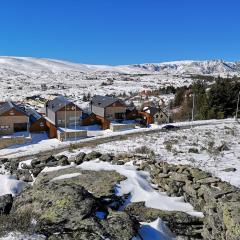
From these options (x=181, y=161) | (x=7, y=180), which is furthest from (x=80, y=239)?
(x=181, y=161)

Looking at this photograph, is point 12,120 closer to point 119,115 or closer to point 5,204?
point 119,115

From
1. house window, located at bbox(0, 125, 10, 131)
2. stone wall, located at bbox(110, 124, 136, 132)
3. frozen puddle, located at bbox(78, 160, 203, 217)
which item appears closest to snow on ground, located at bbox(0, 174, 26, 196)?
frozen puddle, located at bbox(78, 160, 203, 217)

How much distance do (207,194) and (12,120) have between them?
174ft

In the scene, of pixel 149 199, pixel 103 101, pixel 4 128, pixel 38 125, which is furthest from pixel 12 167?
pixel 103 101

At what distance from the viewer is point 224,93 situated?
2901 inches

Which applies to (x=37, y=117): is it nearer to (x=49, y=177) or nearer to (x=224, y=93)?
(x=224, y=93)

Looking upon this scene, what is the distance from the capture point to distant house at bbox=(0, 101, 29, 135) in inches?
2463

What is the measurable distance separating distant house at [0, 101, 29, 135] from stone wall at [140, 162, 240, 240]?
44.2 m

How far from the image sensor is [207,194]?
15938mm

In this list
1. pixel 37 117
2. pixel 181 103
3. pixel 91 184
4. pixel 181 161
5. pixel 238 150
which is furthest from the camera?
pixel 181 103

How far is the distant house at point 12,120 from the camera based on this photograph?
205ft

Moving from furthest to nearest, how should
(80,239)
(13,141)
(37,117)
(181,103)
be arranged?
1. (181,103)
2. (37,117)
3. (13,141)
4. (80,239)

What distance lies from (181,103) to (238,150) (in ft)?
218

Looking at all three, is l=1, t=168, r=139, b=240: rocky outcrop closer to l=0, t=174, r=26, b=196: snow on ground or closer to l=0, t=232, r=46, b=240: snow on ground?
l=0, t=232, r=46, b=240: snow on ground
